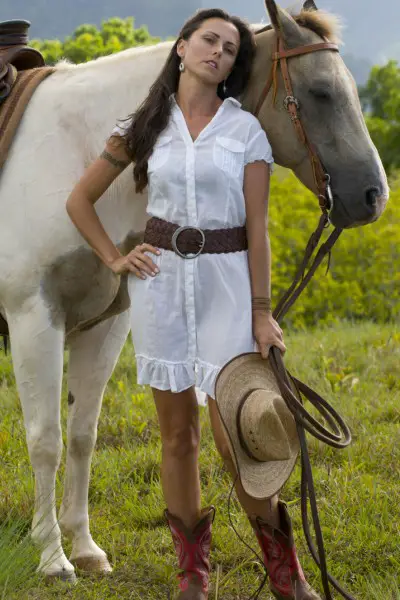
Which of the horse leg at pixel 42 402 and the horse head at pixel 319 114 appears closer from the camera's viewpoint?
the horse head at pixel 319 114

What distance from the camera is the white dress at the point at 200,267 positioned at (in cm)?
300

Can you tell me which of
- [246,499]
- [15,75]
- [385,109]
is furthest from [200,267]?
[385,109]

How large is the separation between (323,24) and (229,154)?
59 centimetres

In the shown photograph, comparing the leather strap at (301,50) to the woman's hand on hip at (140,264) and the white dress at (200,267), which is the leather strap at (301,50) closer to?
the white dress at (200,267)

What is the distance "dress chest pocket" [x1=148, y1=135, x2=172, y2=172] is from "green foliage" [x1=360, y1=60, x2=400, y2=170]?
30360 millimetres

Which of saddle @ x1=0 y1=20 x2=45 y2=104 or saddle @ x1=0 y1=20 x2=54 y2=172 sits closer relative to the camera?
saddle @ x1=0 y1=20 x2=54 y2=172

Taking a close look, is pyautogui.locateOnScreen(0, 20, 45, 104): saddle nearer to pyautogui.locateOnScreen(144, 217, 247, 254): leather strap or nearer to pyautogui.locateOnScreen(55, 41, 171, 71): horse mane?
pyautogui.locateOnScreen(55, 41, 171, 71): horse mane

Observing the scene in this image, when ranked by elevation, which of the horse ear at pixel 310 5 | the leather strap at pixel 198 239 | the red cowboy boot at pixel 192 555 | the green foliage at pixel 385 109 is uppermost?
the horse ear at pixel 310 5

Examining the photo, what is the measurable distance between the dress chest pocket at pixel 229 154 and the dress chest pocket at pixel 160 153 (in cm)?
16

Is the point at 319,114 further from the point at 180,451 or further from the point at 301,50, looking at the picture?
the point at 180,451

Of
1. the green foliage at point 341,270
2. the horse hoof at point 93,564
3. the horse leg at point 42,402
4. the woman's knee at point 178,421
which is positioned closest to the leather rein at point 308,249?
the woman's knee at point 178,421

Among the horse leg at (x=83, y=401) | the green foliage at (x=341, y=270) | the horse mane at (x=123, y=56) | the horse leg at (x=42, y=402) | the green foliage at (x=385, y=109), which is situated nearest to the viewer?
the horse leg at (x=42, y=402)

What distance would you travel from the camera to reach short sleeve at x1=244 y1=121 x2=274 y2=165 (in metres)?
3.02

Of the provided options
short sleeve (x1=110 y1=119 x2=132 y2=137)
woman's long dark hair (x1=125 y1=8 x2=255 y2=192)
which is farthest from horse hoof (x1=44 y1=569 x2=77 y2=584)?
short sleeve (x1=110 y1=119 x2=132 y2=137)
